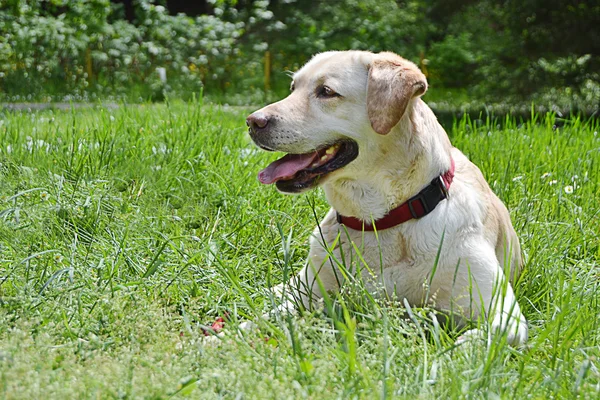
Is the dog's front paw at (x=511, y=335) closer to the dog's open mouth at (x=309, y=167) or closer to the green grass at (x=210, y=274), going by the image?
the green grass at (x=210, y=274)

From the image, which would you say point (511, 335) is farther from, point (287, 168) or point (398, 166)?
point (287, 168)

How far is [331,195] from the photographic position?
3.18m

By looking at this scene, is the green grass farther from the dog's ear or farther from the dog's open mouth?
the dog's ear

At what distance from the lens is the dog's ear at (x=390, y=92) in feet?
9.53

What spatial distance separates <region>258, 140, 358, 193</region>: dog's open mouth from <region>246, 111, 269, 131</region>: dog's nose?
0.21m

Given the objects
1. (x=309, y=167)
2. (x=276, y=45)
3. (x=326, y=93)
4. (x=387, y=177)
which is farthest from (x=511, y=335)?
(x=276, y=45)

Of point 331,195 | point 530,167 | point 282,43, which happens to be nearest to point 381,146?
point 331,195

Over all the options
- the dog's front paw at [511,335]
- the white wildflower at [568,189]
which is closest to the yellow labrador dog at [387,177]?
the dog's front paw at [511,335]

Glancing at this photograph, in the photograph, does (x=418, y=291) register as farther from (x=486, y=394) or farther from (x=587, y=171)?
(x=587, y=171)

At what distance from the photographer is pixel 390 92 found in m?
2.92

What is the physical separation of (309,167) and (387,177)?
1.07ft

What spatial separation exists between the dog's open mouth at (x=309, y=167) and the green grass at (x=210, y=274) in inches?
12.6

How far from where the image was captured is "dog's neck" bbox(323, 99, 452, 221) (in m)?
2.99

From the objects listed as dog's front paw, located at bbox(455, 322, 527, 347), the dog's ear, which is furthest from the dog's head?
dog's front paw, located at bbox(455, 322, 527, 347)
